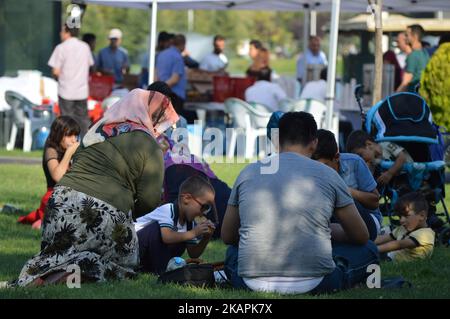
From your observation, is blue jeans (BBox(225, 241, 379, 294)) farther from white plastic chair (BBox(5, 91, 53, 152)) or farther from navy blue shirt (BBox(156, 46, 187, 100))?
white plastic chair (BBox(5, 91, 53, 152))

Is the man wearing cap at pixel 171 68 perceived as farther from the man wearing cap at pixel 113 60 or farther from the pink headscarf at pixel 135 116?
the pink headscarf at pixel 135 116

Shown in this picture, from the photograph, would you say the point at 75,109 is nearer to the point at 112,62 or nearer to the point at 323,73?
the point at 112,62

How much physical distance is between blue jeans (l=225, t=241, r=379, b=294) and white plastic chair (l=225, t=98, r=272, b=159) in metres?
10.3

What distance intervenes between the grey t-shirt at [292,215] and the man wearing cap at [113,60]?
15475 mm

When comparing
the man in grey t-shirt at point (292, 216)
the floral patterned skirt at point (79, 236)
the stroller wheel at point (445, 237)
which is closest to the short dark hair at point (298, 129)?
the man in grey t-shirt at point (292, 216)

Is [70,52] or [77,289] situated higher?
[70,52]

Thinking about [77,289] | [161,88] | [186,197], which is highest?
[161,88]

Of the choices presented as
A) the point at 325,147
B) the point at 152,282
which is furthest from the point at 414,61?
the point at 152,282

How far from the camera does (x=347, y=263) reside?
6941mm

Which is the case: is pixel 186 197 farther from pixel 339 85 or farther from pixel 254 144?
pixel 339 85

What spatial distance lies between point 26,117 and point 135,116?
11.8 metres
